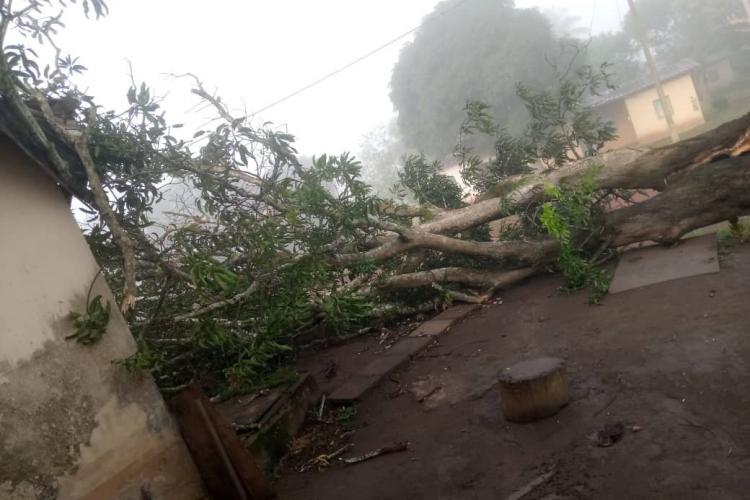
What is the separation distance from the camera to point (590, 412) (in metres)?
3.75

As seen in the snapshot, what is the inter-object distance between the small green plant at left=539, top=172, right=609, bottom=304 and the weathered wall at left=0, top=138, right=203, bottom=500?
15.3ft

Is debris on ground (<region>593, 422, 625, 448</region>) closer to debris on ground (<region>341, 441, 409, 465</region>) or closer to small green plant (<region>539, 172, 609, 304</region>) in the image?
debris on ground (<region>341, 441, 409, 465</region>)

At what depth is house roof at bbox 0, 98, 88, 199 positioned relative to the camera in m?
3.39

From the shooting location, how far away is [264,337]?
4609mm

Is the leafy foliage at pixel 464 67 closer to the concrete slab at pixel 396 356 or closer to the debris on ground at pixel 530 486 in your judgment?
the concrete slab at pixel 396 356

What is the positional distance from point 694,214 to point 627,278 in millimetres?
1230

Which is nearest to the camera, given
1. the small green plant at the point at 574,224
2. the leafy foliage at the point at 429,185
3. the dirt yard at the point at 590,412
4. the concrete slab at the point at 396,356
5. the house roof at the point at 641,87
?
the dirt yard at the point at 590,412

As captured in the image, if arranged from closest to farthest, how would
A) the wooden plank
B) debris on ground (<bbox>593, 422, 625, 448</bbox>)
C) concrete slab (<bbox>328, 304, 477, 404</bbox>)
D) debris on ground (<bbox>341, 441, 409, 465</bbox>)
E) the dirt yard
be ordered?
1. the dirt yard
2. debris on ground (<bbox>593, 422, 625, 448</bbox>)
3. the wooden plank
4. debris on ground (<bbox>341, 441, 409, 465</bbox>)
5. concrete slab (<bbox>328, 304, 477, 404</bbox>)

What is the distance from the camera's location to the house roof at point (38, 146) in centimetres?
339

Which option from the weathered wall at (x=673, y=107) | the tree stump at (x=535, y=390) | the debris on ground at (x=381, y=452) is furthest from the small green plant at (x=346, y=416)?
the weathered wall at (x=673, y=107)

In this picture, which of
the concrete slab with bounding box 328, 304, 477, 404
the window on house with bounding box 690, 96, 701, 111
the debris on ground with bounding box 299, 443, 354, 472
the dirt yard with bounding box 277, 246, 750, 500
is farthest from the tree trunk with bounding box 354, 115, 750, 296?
the window on house with bounding box 690, 96, 701, 111

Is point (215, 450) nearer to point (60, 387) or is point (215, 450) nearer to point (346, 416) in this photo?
point (60, 387)

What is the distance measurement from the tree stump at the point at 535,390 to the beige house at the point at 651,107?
22217mm

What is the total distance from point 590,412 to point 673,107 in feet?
81.8
